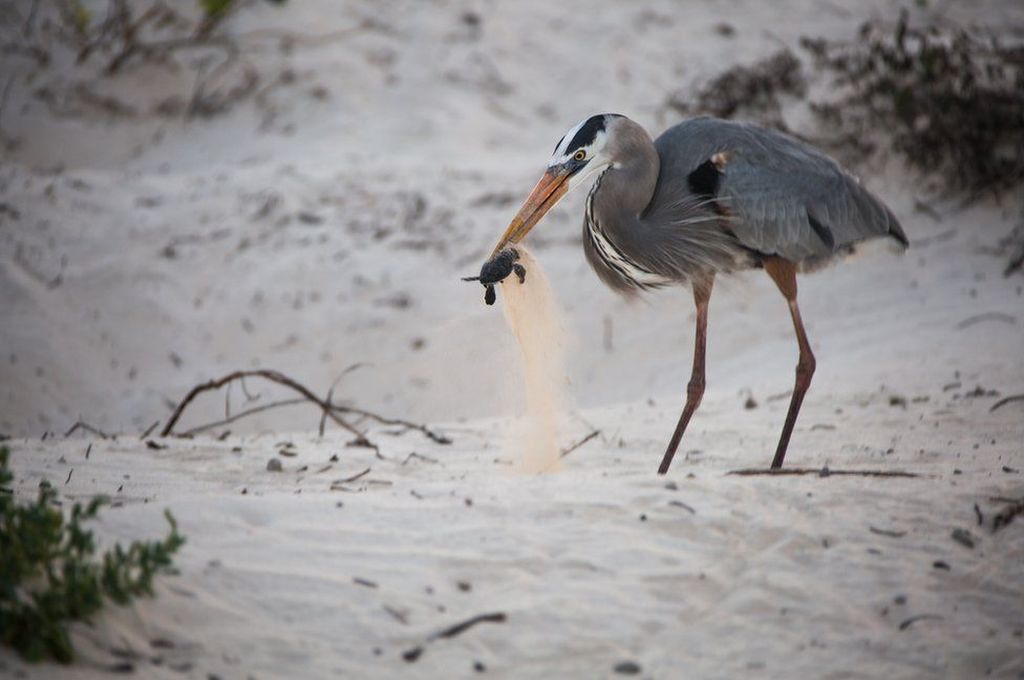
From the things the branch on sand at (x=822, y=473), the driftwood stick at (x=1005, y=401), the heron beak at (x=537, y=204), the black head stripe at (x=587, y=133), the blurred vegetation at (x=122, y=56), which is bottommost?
the driftwood stick at (x=1005, y=401)

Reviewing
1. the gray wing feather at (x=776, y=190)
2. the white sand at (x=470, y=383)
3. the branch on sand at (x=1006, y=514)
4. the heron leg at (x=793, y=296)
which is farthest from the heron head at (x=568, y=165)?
the branch on sand at (x=1006, y=514)

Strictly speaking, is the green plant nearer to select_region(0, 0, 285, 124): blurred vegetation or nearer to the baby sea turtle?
the baby sea turtle

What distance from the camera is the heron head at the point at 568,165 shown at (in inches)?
167

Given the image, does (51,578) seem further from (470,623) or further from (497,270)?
(497,270)

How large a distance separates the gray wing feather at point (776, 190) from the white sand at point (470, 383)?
3.01 feet

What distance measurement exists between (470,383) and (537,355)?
2.92 m

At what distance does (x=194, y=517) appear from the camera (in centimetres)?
312

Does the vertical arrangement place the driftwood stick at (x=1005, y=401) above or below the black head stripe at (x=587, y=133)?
below

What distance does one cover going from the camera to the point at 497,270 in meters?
4.07

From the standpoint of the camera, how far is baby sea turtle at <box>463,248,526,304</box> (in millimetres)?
4023

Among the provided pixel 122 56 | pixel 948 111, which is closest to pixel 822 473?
pixel 948 111

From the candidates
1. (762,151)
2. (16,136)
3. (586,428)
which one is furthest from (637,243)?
(16,136)

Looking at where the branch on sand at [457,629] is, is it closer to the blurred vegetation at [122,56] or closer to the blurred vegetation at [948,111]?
the blurred vegetation at [948,111]

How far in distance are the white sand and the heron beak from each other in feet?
1.52
